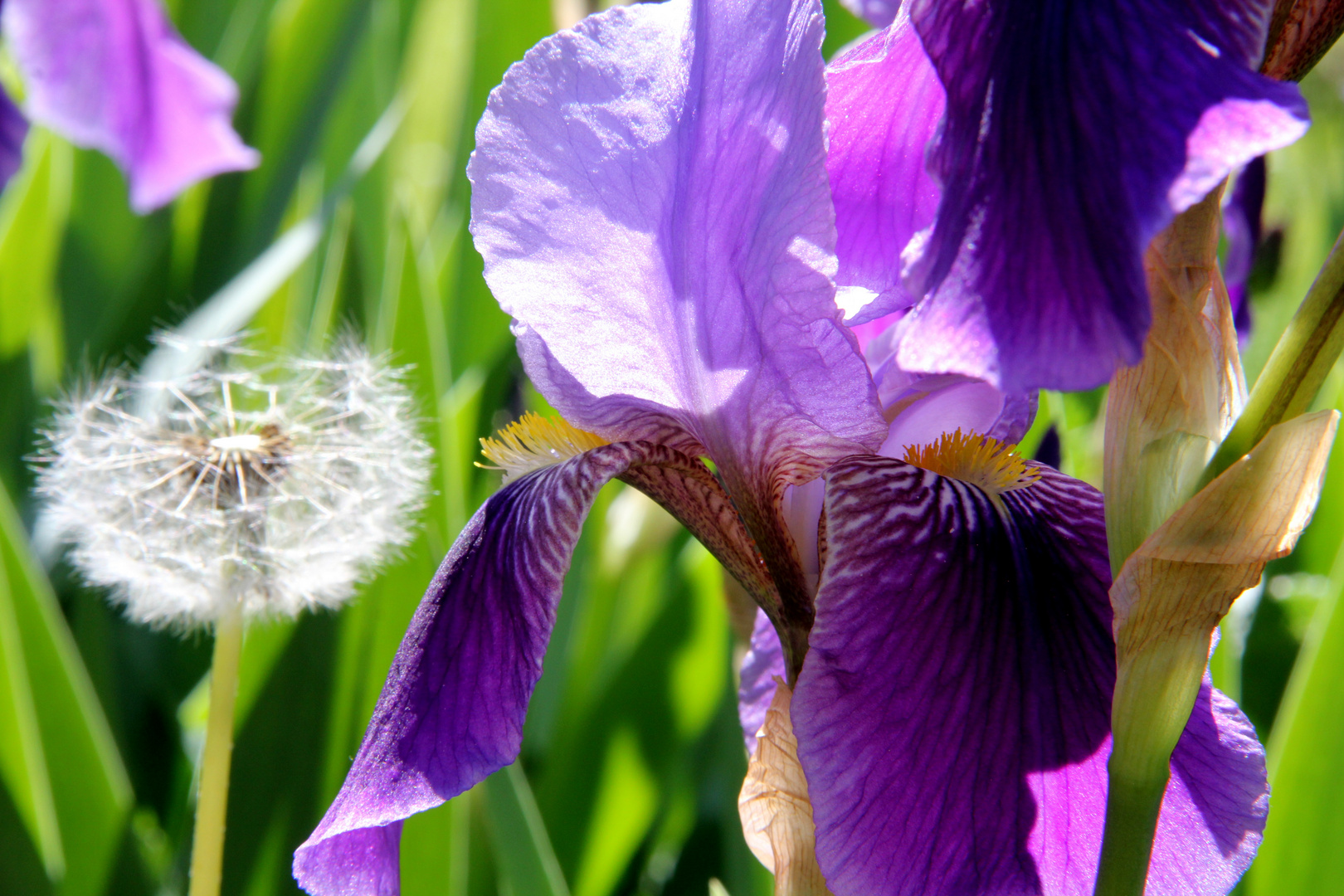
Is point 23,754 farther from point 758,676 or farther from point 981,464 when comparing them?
point 981,464

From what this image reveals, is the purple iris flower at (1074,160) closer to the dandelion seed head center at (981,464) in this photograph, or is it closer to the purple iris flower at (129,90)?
the dandelion seed head center at (981,464)

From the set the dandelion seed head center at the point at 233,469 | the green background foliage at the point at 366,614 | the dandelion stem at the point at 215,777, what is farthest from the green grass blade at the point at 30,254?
the dandelion stem at the point at 215,777

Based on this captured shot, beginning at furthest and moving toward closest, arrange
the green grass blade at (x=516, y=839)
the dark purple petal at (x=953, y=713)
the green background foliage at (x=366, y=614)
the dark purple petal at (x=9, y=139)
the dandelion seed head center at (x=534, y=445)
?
the dark purple petal at (x=9, y=139) < the green background foliage at (x=366, y=614) < the green grass blade at (x=516, y=839) < the dandelion seed head center at (x=534, y=445) < the dark purple petal at (x=953, y=713)

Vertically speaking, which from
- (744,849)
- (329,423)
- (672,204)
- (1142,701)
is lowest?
(744,849)

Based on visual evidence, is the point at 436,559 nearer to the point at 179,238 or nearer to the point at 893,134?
the point at 893,134

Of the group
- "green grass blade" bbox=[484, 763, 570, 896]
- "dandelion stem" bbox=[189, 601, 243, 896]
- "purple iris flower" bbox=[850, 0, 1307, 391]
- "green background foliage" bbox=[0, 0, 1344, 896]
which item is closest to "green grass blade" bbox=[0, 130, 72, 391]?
"green background foliage" bbox=[0, 0, 1344, 896]

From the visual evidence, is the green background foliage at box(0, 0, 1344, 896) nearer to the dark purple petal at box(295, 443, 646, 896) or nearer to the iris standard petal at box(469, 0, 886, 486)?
the dark purple petal at box(295, 443, 646, 896)

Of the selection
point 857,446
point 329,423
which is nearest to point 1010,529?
point 857,446
